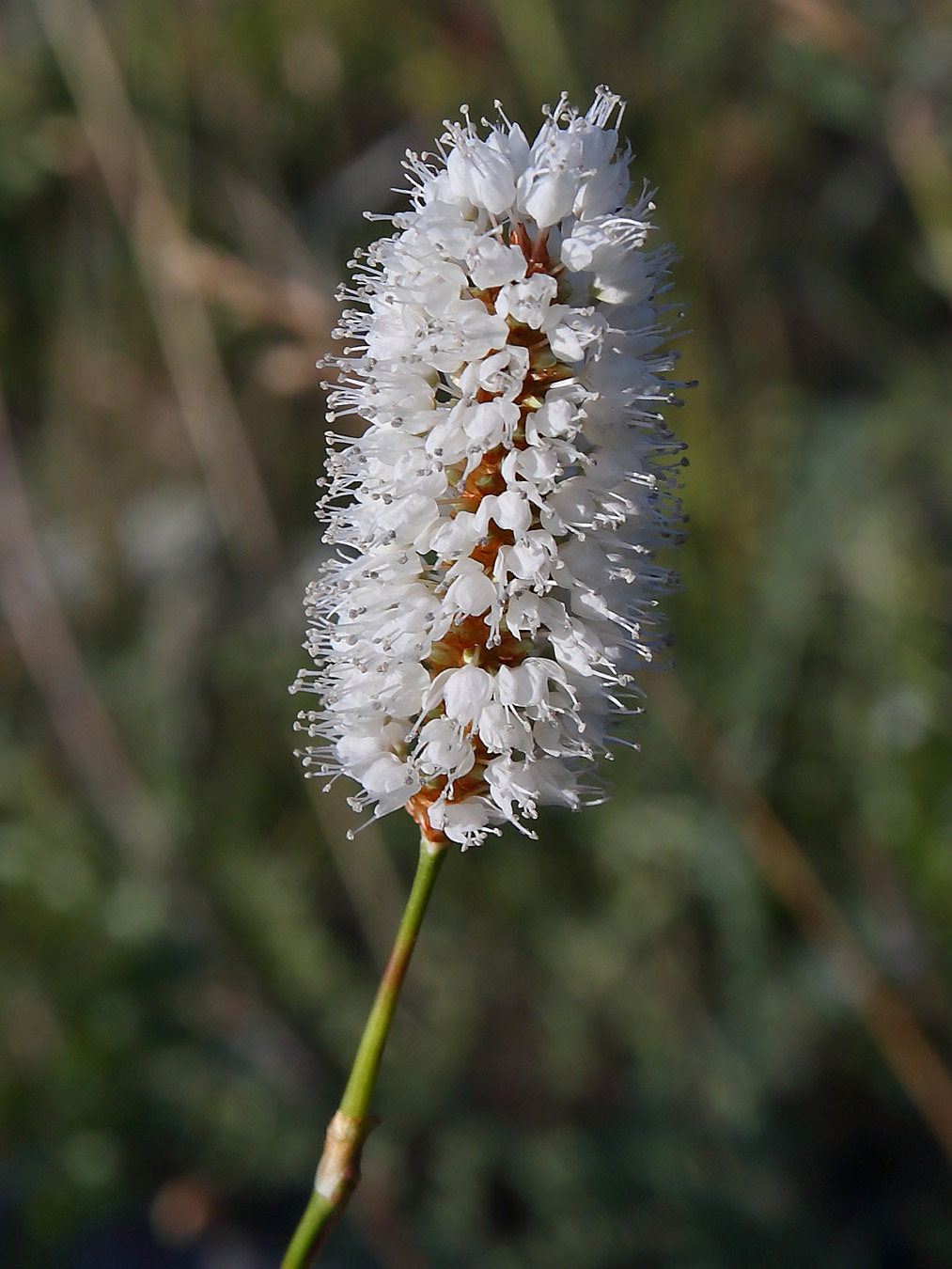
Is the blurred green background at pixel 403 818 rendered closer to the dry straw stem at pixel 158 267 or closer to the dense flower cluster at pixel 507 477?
the dry straw stem at pixel 158 267

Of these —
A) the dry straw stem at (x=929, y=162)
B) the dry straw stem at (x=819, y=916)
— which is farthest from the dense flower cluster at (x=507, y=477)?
the dry straw stem at (x=929, y=162)

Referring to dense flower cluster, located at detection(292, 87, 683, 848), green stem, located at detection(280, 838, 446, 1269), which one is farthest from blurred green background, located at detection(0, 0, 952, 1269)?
green stem, located at detection(280, 838, 446, 1269)

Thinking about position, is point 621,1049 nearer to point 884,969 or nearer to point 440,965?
point 440,965

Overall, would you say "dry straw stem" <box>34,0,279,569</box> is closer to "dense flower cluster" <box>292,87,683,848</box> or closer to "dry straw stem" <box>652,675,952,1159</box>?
"dry straw stem" <box>652,675,952,1159</box>

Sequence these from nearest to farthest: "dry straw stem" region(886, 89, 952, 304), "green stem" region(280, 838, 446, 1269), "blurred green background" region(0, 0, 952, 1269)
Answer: "green stem" region(280, 838, 446, 1269) → "blurred green background" region(0, 0, 952, 1269) → "dry straw stem" region(886, 89, 952, 304)

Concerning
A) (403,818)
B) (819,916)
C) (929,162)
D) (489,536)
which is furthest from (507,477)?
(929,162)

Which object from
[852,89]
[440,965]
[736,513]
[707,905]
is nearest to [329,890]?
[440,965]

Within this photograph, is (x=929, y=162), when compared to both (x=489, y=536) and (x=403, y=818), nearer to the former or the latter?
(x=403, y=818)
